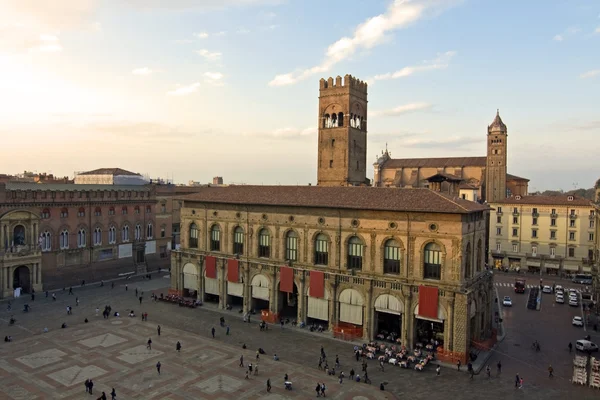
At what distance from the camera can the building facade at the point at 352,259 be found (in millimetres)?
40281

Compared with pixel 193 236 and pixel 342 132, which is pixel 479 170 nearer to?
pixel 342 132

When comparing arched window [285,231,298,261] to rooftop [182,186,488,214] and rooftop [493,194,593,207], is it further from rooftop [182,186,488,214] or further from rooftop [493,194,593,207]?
rooftop [493,194,593,207]

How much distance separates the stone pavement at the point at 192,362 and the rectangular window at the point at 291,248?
7664 millimetres

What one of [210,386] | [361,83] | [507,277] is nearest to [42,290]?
[210,386]

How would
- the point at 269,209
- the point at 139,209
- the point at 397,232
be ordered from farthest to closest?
the point at 139,209 < the point at 269,209 < the point at 397,232

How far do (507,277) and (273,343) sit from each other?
56.2m

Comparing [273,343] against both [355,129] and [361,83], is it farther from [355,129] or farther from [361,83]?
[361,83]

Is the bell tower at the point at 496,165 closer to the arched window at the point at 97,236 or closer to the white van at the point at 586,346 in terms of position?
the white van at the point at 586,346

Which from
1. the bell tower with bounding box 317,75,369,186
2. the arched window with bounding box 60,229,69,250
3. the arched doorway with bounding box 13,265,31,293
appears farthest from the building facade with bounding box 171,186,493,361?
the arched doorway with bounding box 13,265,31,293

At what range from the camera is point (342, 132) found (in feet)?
217

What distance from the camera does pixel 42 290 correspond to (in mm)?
61969

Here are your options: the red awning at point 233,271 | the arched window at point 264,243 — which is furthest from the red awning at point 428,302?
the red awning at point 233,271

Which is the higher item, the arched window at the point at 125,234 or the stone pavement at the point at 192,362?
the arched window at the point at 125,234

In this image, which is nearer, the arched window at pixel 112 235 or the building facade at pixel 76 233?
the building facade at pixel 76 233
